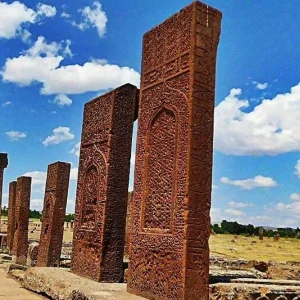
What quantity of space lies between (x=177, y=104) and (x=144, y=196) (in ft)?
3.82

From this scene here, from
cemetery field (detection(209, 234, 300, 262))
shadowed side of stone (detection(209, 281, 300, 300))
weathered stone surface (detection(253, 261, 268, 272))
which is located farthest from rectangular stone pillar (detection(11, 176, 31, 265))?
shadowed side of stone (detection(209, 281, 300, 300))

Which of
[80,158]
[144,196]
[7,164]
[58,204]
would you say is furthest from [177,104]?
[7,164]

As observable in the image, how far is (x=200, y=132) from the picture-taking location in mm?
4934

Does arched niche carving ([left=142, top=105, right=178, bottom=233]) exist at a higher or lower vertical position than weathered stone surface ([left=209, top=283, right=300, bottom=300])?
higher

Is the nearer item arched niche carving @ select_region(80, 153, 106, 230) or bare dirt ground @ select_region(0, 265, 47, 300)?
bare dirt ground @ select_region(0, 265, 47, 300)

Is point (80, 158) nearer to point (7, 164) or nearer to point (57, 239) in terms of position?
point (57, 239)

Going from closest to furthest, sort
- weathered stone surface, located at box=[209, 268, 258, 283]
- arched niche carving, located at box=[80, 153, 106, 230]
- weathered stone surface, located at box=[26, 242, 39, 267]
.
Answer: weathered stone surface, located at box=[209, 268, 258, 283], arched niche carving, located at box=[80, 153, 106, 230], weathered stone surface, located at box=[26, 242, 39, 267]

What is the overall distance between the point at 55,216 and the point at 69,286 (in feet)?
16.6

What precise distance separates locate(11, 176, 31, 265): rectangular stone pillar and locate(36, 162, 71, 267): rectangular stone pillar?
2.92m

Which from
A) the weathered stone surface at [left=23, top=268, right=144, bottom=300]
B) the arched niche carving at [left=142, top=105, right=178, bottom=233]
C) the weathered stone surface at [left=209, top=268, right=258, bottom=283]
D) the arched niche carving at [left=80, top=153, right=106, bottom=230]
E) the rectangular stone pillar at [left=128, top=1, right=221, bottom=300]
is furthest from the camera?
the arched niche carving at [left=80, top=153, right=106, bottom=230]

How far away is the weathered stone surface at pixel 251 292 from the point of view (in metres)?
4.77

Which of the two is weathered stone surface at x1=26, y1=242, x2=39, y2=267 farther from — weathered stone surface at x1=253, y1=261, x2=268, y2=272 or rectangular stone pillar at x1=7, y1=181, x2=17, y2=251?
weathered stone surface at x1=253, y1=261, x2=268, y2=272

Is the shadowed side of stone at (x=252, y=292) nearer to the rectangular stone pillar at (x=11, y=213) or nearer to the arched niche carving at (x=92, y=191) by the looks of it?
the arched niche carving at (x=92, y=191)

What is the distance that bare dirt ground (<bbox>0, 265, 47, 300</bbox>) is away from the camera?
668cm
